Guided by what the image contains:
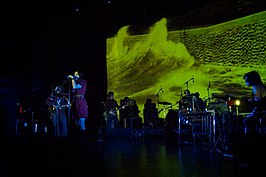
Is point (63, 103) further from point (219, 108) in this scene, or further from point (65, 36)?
point (219, 108)

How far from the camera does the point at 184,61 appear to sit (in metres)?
8.70

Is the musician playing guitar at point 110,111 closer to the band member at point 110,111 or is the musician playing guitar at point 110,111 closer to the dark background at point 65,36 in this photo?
the band member at point 110,111

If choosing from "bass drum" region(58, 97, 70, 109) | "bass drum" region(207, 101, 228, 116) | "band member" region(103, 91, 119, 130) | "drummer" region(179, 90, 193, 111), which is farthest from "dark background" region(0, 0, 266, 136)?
"bass drum" region(207, 101, 228, 116)

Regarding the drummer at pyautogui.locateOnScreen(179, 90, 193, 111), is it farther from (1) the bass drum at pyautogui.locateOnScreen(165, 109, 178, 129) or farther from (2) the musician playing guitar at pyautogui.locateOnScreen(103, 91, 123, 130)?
(2) the musician playing guitar at pyautogui.locateOnScreen(103, 91, 123, 130)

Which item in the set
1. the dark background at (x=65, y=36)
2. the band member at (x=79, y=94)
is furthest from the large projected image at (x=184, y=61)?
the band member at (x=79, y=94)

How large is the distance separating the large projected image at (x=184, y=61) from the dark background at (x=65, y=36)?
1.20 ft

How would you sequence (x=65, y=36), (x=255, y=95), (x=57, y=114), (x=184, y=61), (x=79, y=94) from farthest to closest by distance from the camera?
1. (x=65, y=36)
2. (x=184, y=61)
3. (x=79, y=94)
4. (x=57, y=114)
5. (x=255, y=95)

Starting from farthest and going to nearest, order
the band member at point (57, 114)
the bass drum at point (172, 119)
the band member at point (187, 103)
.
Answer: the bass drum at point (172, 119) < the band member at point (57, 114) < the band member at point (187, 103)

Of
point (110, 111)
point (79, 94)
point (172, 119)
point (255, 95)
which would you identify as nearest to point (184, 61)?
point (172, 119)

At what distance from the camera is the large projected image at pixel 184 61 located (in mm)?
7531

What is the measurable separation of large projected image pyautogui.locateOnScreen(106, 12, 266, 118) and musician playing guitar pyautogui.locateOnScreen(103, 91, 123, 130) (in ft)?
4.07

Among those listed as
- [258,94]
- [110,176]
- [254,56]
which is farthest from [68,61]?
[110,176]

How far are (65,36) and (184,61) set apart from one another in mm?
4026

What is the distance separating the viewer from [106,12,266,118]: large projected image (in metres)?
7.53
